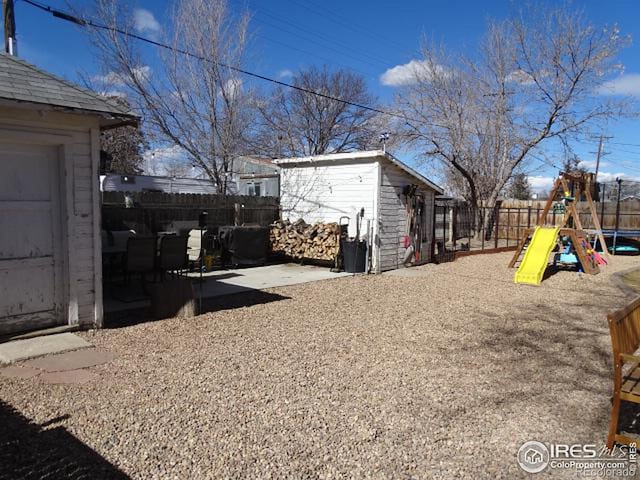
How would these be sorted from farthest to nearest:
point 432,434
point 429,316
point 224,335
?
point 429,316 < point 224,335 < point 432,434

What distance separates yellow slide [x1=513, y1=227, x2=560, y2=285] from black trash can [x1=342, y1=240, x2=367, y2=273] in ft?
11.6

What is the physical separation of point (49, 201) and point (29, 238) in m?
0.48

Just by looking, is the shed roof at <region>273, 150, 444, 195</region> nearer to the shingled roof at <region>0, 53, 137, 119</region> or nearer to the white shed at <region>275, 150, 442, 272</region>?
the white shed at <region>275, 150, 442, 272</region>

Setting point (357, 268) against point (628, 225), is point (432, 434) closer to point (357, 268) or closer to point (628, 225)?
point (357, 268)

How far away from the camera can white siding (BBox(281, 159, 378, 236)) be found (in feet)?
37.8

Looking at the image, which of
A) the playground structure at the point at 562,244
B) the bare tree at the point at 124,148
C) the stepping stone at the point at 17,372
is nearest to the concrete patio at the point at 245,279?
the stepping stone at the point at 17,372

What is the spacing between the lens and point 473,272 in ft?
39.6

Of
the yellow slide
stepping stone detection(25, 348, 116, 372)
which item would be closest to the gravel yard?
stepping stone detection(25, 348, 116, 372)

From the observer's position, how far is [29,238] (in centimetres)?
544

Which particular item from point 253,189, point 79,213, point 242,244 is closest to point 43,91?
point 79,213

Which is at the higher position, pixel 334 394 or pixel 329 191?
pixel 329 191

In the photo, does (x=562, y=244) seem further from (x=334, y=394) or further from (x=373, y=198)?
(x=334, y=394)

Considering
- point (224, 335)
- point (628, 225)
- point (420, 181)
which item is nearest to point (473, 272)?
point (420, 181)

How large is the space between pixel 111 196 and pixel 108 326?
17.9 ft
